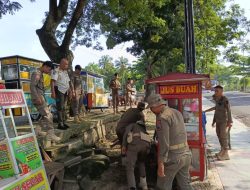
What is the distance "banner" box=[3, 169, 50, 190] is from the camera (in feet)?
13.3

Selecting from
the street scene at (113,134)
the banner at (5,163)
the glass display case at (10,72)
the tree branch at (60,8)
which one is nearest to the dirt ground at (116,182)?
the street scene at (113,134)

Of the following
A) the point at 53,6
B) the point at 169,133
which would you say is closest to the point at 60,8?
the point at 53,6

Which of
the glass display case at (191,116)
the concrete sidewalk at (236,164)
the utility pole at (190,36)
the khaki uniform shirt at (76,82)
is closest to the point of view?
the concrete sidewalk at (236,164)

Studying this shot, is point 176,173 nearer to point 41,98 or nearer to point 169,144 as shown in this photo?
point 169,144

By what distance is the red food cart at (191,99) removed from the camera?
248 inches

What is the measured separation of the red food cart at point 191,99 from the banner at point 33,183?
2.71 metres

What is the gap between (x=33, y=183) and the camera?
439 centimetres

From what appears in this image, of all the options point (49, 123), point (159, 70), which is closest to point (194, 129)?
point (49, 123)

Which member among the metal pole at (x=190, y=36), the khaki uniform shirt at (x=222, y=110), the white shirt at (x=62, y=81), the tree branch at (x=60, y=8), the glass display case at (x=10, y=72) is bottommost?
the khaki uniform shirt at (x=222, y=110)

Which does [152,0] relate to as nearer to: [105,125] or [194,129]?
[105,125]

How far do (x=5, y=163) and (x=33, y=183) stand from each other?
457 millimetres

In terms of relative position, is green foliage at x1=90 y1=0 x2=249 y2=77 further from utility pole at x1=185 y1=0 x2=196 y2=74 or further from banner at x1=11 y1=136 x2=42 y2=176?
banner at x1=11 y1=136 x2=42 y2=176

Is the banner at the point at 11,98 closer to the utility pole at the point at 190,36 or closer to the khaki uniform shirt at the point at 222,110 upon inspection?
the khaki uniform shirt at the point at 222,110

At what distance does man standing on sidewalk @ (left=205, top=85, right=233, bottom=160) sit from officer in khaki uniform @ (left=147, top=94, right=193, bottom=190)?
3.74 metres
